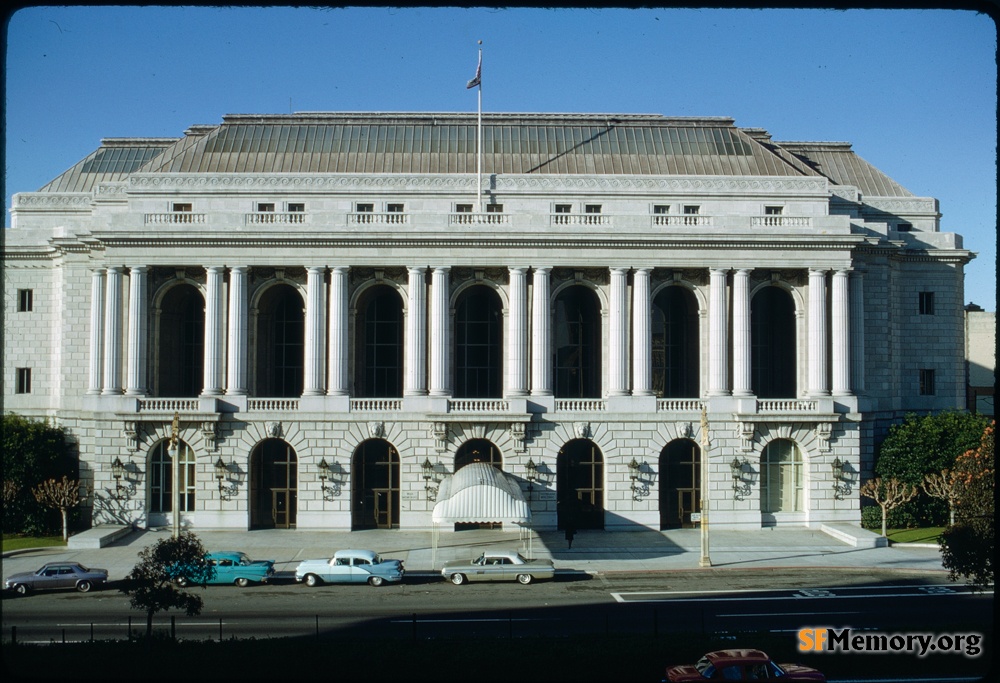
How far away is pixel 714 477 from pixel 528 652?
31.0 m

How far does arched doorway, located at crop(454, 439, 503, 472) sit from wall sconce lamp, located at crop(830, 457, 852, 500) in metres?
18.7

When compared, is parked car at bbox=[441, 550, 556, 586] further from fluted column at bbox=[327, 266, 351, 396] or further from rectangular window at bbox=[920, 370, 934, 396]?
rectangular window at bbox=[920, 370, 934, 396]

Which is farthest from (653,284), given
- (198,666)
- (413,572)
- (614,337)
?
(198,666)

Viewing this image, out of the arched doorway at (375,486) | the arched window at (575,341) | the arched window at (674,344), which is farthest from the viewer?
the arched window at (674,344)

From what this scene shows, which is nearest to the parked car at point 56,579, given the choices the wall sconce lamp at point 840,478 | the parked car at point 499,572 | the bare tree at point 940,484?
the parked car at point 499,572

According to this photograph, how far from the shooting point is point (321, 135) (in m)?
60.9

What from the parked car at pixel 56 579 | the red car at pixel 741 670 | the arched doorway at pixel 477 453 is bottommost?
the parked car at pixel 56 579

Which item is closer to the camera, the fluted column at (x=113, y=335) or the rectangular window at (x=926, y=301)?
the fluted column at (x=113, y=335)

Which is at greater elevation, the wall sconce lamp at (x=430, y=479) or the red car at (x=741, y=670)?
the wall sconce lamp at (x=430, y=479)

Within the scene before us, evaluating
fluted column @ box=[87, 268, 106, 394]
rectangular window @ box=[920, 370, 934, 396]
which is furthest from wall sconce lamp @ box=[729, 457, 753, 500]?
fluted column @ box=[87, 268, 106, 394]

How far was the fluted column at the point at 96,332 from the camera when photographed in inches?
2098

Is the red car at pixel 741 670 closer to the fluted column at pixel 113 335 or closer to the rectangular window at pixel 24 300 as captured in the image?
the fluted column at pixel 113 335

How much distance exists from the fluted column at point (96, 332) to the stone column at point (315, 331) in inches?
467

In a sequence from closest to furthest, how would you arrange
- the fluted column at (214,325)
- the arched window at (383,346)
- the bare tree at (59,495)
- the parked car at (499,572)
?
the parked car at (499,572) < the bare tree at (59,495) < the fluted column at (214,325) < the arched window at (383,346)
